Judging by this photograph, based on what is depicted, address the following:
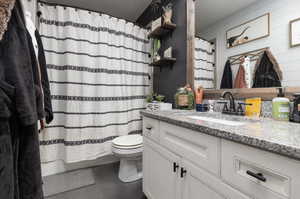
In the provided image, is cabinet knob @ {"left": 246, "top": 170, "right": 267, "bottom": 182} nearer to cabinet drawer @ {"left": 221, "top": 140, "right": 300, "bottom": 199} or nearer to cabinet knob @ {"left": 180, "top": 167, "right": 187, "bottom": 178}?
cabinet drawer @ {"left": 221, "top": 140, "right": 300, "bottom": 199}

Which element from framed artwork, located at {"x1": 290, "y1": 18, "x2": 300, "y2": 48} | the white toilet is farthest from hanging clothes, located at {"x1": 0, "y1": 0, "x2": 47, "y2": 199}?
framed artwork, located at {"x1": 290, "y1": 18, "x2": 300, "y2": 48}

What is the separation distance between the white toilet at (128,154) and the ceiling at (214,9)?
1.35 meters

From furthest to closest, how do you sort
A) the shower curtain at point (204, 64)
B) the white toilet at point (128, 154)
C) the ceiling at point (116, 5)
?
the ceiling at point (116, 5) < the white toilet at point (128, 154) < the shower curtain at point (204, 64)

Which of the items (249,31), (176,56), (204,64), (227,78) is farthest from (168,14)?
(227,78)

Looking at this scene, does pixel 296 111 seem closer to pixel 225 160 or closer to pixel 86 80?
pixel 225 160

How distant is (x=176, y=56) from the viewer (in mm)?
1597

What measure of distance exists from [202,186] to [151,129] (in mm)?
543

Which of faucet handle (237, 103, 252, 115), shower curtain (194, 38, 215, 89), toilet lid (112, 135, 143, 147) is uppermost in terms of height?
shower curtain (194, 38, 215, 89)

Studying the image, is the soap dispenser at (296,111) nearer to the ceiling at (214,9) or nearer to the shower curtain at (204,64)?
the shower curtain at (204,64)

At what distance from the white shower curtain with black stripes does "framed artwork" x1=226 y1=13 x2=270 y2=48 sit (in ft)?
4.17

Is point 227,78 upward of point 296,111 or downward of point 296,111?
upward

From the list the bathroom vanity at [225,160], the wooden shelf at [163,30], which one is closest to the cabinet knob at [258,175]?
the bathroom vanity at [225,160]

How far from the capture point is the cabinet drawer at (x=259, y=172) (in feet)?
1.23

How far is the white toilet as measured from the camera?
1.40 meters
